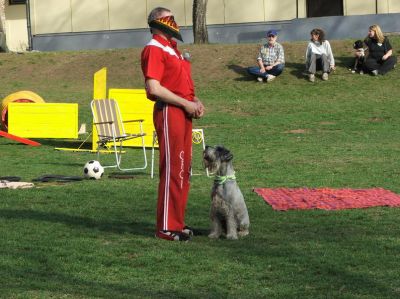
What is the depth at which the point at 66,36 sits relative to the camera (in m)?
37.7

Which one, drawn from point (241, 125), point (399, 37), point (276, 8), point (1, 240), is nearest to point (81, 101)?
point (241, 125)

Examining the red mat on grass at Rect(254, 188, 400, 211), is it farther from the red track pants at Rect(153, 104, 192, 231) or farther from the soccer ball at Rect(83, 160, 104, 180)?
the soccer ball at Rect(83, 160, 104, 180)

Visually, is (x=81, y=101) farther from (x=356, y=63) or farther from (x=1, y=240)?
(x=1, y=240)

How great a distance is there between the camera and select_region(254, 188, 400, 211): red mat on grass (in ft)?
37.1

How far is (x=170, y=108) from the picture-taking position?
29.6 ft

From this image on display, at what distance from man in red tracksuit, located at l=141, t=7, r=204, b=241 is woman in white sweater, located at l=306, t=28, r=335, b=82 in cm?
1646

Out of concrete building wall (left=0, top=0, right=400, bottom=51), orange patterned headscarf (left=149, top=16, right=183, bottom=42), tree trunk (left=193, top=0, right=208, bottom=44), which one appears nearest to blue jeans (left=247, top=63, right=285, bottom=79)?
tree trunk (left=193, top=0, right=208, bottom=44)

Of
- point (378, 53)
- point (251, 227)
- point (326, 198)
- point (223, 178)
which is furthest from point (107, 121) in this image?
point (378, 53)

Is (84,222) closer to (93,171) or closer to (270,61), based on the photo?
(93,171)

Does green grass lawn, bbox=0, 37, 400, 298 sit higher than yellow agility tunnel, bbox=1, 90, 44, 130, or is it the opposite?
yellow agility tunnel, bbox=1, 90, 44, 130

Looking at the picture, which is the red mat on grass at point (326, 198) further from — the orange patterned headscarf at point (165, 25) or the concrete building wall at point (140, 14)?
the concrete building wall at point (140, 14)

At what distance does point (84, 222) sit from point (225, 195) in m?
1.83

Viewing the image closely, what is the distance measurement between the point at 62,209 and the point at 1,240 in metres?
1.97

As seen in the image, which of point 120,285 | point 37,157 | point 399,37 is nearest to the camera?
point 120,285
